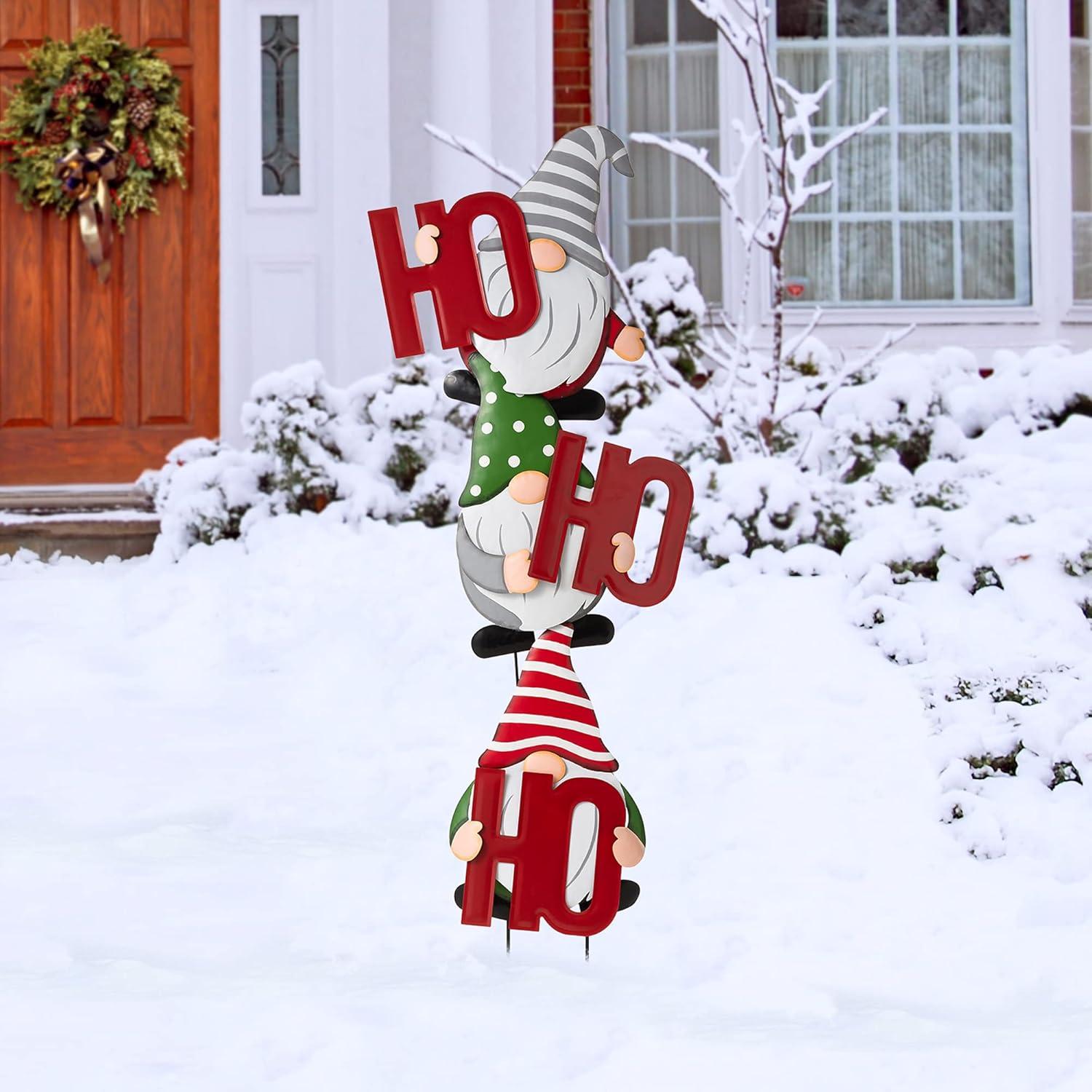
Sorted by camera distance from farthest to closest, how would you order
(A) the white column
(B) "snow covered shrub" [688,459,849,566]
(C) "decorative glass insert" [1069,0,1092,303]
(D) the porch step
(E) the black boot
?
(C) "decorative glass insert" [1069,0,1092,303] → (A) the white column → (D) the porch step → (B) "snow covered shrub" [688,459,849,566] → (E) the black boot

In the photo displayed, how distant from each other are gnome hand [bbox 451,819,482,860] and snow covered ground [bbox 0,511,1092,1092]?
276 millimetres

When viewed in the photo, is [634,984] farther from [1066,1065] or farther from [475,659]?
[475,659]

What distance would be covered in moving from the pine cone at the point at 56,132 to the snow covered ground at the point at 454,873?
2484 millimetres

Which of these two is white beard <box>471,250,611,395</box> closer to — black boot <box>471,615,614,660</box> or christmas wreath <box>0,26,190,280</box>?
black boot <box>471,615,614,660</box>

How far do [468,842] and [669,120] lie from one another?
481cm

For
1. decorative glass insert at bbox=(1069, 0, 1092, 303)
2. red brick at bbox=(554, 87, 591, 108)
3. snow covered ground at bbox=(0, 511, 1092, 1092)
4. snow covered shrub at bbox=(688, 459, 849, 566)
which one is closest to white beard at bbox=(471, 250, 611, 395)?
snow covered ground at bbox=(0, 511, 1092, 1092)

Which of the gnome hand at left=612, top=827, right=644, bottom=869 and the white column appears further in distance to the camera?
the white column

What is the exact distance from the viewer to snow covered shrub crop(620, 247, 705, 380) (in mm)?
4910

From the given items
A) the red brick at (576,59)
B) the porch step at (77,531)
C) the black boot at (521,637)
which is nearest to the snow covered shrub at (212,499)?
the porch step at (77,531)

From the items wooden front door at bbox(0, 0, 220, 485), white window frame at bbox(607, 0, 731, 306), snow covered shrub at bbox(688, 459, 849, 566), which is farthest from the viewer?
white window frame at bbox(607, 0, 731, 306)

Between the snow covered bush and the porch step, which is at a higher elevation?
the snow covered bush

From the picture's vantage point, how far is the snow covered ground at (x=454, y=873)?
5.56 ft

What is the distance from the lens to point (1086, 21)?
19.4 ft

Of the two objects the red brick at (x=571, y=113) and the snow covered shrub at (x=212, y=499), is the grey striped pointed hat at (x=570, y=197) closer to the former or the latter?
the snow covered shrub at (x=212, y=499)
